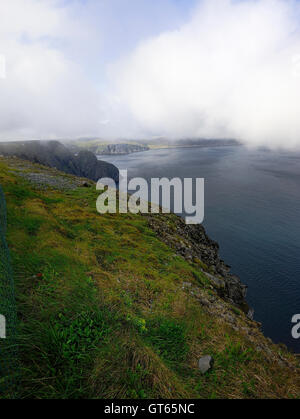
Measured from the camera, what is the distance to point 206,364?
174 inches

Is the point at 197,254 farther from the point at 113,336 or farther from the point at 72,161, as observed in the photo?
the point at 72,161

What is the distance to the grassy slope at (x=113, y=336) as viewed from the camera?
3303 mm

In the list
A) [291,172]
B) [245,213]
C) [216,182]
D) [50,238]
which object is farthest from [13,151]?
[291,172]

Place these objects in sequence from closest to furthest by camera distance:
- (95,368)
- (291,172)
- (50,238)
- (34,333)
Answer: (95,368) → (34,333) → (50,238) → (291,172)

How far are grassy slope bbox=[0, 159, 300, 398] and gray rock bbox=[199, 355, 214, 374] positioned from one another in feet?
0.43

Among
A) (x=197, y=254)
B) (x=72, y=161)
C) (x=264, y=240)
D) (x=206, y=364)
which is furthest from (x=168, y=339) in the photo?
(x=72, y=161)

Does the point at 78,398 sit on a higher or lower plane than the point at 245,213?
higher

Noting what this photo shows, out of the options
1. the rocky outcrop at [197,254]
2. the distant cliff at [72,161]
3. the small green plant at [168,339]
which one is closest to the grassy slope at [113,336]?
the small green plant at [168,339]

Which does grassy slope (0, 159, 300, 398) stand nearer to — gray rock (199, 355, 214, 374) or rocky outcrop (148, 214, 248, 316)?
gray rock (199, 355, 214, 374)

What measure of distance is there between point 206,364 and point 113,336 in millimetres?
2236

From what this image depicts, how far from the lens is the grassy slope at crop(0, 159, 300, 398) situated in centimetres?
330

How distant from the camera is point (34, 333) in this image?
360 cm

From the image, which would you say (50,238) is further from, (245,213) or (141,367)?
(245,213)
